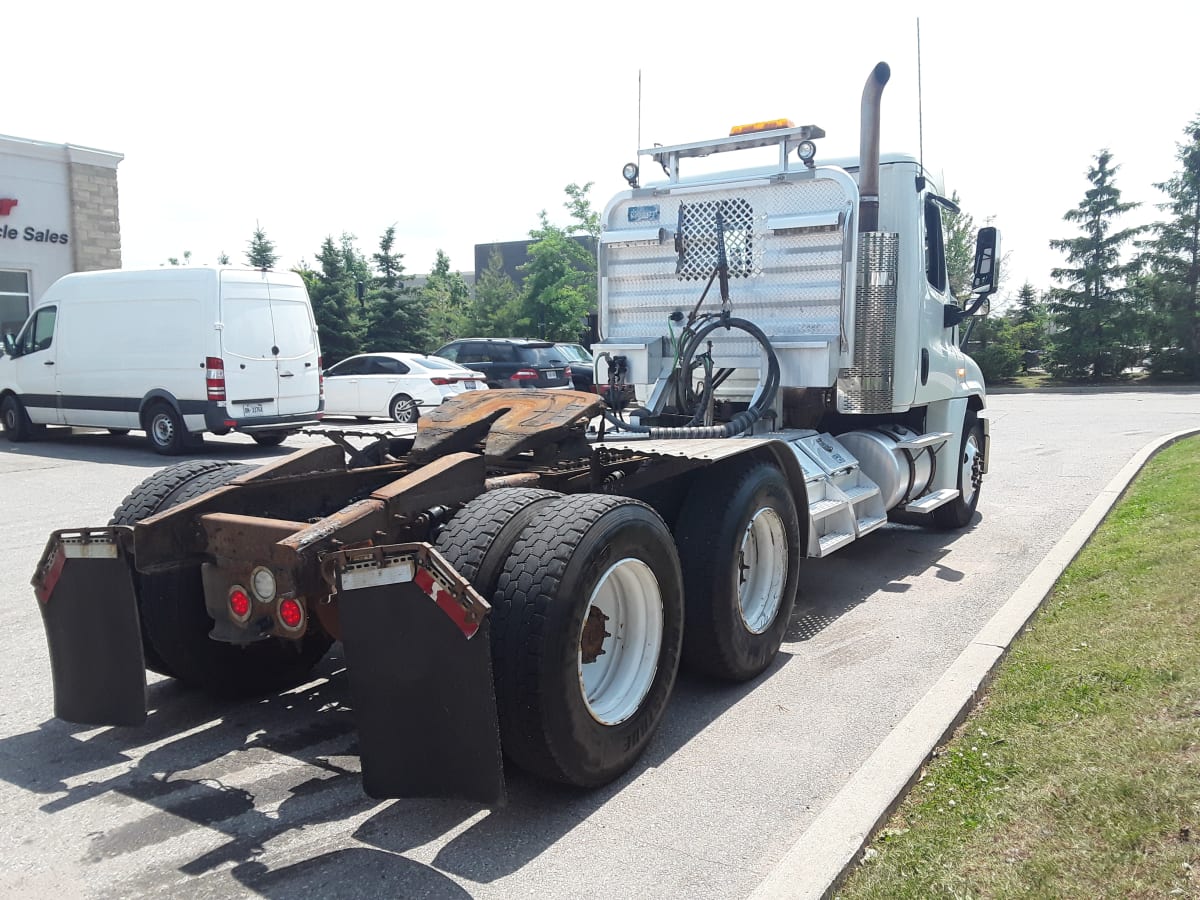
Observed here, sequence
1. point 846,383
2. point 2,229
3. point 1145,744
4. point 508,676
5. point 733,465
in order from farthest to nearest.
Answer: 1. point 2,229
2. point 846,383
3. point 733,465
4. point 1145,744
5. point 508,676

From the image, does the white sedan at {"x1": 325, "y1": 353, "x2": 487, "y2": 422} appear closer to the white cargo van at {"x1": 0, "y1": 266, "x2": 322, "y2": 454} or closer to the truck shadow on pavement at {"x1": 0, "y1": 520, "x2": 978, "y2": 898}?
the white cargo van at {"x1": 0, "y1": 266, "x2": 322, "y2": 454}

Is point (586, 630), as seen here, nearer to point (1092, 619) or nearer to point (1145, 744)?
point (1145, 744)

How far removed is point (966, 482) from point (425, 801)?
21.7ft

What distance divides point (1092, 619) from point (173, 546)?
15.3 feet

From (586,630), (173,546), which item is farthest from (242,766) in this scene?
(586,630)

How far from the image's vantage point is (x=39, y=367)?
50.9ft

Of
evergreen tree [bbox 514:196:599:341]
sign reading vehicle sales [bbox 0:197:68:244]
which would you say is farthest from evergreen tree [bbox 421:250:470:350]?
sign reading vehicle sales [bbox 0:197:68:244]

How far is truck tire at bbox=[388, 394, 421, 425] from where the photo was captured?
1714 centimetres

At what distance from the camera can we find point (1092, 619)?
17.6ft

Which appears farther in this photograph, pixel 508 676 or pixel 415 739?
pixel 508 676

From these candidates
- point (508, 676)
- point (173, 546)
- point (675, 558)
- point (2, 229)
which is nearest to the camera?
point (508, 676)

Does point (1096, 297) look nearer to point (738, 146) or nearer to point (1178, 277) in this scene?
point (1178, 277)

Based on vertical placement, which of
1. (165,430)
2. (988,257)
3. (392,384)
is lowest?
(165,430)

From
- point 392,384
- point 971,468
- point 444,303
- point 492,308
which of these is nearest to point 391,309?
point 492,308
